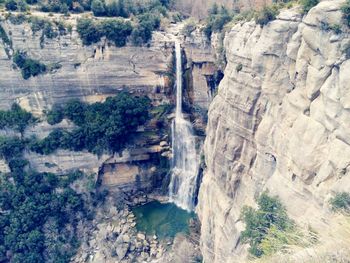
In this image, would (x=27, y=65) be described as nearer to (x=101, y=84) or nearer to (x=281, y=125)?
(x=101, y=84)

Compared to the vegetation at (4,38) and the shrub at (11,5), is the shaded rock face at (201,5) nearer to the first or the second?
the shrub at (11,5)

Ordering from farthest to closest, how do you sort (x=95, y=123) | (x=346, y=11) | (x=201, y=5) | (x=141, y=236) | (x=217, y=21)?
(x=201, y=5) → (x=95, y=123) → (x=217, y=21) → (x=141, y=236) → (x=346, y=11)

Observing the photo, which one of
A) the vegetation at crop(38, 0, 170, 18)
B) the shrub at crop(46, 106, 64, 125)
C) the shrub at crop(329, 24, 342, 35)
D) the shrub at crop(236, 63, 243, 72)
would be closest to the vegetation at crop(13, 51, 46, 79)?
the shrub at crop(46, 106, 64, 125)

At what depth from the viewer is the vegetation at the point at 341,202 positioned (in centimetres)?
1258

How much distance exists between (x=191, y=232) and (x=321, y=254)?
18330mm

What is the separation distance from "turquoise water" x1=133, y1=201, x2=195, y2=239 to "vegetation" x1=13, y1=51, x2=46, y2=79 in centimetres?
1231

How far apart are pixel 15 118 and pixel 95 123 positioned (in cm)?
553

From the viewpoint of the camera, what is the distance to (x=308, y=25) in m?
15.5

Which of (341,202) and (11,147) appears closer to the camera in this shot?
(341,202)

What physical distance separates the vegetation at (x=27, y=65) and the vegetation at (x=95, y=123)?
118 inches

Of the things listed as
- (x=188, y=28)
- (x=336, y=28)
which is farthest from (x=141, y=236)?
(x=336, y=28)

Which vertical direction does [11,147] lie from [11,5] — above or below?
below

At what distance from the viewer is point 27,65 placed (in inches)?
1140

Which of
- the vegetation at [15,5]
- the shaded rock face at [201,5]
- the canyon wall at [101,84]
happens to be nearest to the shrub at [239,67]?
the canyon wall at [101,84]
